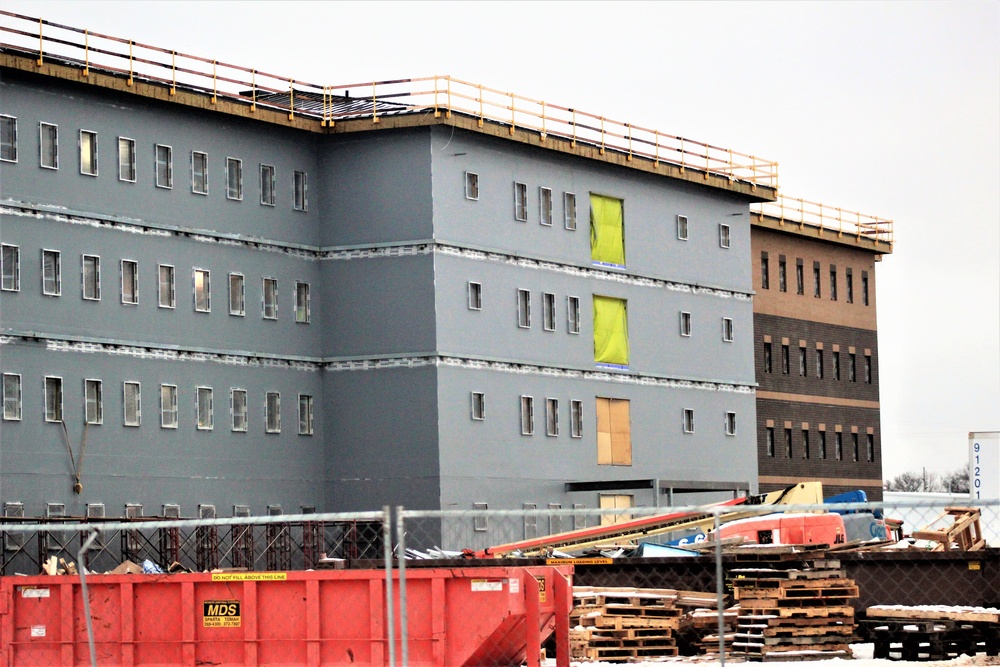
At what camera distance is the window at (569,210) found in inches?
2338

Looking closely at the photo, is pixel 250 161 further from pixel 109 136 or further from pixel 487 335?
pixel 487 335

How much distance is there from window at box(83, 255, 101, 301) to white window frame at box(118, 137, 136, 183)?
2512 mm

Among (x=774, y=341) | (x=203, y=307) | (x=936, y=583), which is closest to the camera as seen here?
(x=936, y=583)

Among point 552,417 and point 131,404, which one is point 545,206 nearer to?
point 552,417

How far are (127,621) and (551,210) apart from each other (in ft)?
121

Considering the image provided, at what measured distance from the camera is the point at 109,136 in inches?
1941

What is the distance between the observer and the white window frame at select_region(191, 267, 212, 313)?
51531mm

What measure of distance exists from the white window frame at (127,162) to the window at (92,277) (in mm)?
2512

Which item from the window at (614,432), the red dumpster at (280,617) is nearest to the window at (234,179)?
the window at (614,432)

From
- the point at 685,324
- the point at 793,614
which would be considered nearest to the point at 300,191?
the point at 685,324

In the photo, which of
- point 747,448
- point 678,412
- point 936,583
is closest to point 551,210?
point 678,412

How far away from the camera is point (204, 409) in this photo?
169 feet

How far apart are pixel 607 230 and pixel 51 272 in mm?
20673

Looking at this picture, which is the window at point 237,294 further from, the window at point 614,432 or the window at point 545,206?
the window at point 614,432
